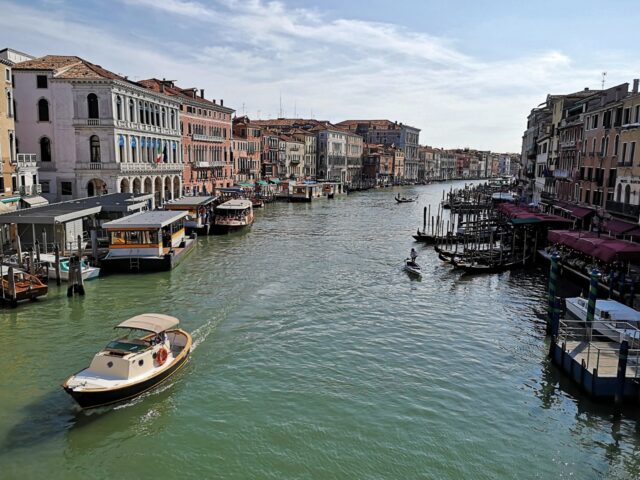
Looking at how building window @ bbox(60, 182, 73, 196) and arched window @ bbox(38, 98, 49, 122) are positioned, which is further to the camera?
building window @ bbox(60, 182, 73, 196)

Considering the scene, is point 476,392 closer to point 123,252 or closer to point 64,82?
point 123,252

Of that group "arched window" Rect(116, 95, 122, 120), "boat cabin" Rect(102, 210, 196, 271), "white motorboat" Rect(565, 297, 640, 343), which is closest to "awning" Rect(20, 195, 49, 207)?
"boat cabin" Rect(102, 210, 196, 271)

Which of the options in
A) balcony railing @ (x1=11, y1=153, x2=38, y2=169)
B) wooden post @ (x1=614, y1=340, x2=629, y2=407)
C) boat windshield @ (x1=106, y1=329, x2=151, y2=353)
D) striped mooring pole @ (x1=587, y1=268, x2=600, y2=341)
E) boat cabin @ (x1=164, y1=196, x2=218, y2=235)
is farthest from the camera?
boat cabin @ (x1=164, y1=196, x2=218, y2=235)

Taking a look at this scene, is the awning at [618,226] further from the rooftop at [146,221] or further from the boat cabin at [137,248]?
the rooftop at [146,221]

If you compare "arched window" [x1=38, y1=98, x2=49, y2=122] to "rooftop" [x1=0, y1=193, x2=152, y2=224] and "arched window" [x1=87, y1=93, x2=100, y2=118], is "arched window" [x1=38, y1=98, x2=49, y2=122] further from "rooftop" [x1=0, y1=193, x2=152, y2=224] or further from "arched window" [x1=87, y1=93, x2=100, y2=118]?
"rooftop" [x1=0, y1=193, x2=152, y2=224]

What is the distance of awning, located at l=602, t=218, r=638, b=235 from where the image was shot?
22516 millimetres

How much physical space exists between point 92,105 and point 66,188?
5539 mm

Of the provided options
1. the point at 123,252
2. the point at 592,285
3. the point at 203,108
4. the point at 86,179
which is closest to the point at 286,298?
the point at 123,252

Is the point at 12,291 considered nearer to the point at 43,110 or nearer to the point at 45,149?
the point at 45,149

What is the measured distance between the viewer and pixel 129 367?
1119cm

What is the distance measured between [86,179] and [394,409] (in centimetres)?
2931

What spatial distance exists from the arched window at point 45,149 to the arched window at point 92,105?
3.28 meters

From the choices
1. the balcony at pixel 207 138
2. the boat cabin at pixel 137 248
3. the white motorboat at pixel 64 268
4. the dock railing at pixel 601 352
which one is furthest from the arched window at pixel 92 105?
the dock railing at pixel 601 352

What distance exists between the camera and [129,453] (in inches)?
383
